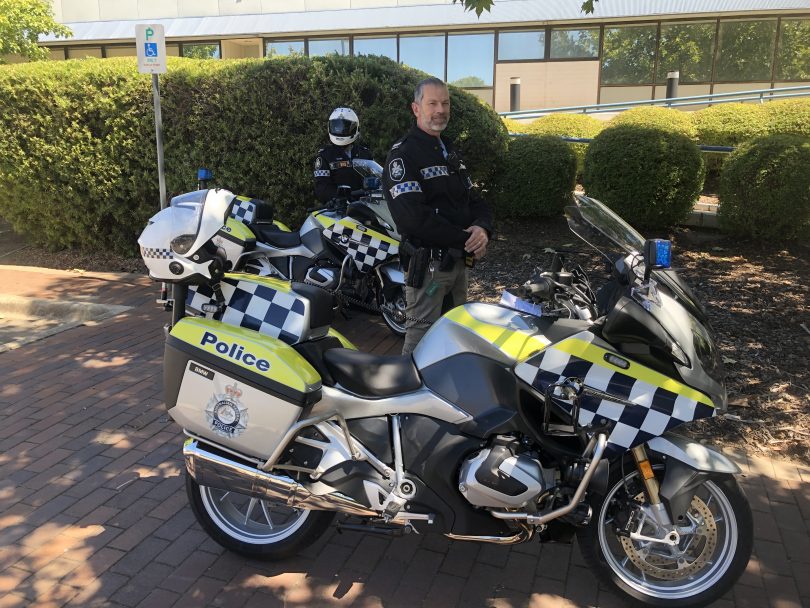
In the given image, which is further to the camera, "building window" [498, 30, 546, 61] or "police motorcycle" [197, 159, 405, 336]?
"building window" [498, 30, 546, 61]

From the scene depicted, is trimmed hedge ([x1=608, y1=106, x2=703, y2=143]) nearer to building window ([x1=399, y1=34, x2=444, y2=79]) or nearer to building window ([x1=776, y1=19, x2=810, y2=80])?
building window ([x1=776, y1=19, x2=810, y2=80])

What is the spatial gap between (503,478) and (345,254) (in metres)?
3.49

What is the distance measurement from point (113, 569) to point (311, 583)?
92 cm

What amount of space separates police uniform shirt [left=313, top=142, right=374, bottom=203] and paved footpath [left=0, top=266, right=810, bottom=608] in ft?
9.06

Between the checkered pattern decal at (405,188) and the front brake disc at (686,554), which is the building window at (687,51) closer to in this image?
the checkered pattern decal at (405,188)

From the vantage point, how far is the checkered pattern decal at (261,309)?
2912mm

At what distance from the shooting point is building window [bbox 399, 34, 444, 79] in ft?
66.0

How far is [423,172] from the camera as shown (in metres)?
3.68

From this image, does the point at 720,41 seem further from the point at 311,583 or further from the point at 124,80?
the point at 311,583

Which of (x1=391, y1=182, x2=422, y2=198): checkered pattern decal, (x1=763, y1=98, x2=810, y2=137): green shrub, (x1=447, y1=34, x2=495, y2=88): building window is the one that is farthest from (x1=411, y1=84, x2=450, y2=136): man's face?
(x1=447, y1=34, x2=495, y2=88): building window

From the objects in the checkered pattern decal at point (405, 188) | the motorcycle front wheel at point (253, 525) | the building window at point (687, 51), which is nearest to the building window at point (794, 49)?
the building window at point (687, 51)

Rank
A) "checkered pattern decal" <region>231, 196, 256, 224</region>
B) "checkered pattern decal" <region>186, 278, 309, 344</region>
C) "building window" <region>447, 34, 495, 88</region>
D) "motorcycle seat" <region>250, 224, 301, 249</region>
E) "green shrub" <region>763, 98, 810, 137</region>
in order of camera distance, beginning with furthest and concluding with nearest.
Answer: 1. "building window" <region>447, 34, 495, 88</region>
2. "green shrub" <region>763, 98, 810, 137</region>
3. "checkered pattern decal" <region>231, 196, 256, 224</region>
4. "motorcycle seat" <region>250, 224, 301, 249</region>
5. "checkered pattern decal" <region>186, 278, 309, 344</region>

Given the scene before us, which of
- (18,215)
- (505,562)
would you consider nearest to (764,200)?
(505,562)

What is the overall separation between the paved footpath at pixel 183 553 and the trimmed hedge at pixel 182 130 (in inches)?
152
